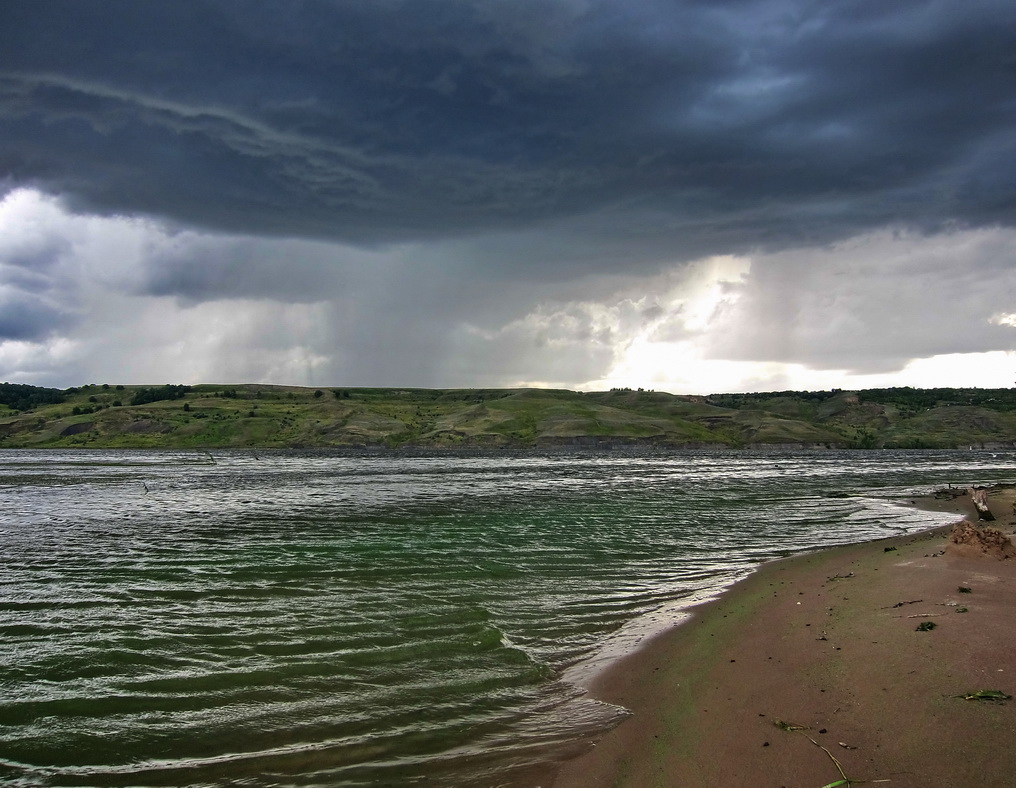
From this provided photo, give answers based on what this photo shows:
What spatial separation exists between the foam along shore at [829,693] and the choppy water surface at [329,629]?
133 centimetres

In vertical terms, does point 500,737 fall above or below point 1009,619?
below

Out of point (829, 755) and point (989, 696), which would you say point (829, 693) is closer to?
point (989, 696)

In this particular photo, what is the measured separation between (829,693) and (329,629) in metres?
11.6

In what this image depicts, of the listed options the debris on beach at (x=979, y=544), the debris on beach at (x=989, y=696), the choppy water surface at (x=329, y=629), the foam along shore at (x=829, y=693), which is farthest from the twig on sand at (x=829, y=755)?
the debris on beach at (x=979, y=544)

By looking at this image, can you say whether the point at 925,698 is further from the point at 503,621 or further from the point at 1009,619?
the point at 503,621

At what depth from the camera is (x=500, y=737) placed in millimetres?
10141

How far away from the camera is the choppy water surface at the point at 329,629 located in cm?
985

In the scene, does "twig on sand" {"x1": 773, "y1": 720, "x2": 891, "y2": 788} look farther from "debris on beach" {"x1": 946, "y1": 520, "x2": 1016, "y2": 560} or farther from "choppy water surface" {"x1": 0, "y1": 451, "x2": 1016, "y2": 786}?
"debris on beach" {"x1": 946, "y1": 520, "x2": 1016, "y2": 560}

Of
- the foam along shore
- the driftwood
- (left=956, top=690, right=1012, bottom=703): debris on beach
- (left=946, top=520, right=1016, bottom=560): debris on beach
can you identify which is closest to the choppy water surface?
the foam along shore

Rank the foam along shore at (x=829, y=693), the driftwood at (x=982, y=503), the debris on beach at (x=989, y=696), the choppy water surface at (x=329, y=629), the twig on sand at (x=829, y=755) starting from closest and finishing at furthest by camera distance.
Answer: the twig on sand at (x=829, y=755) → the foam along shore at (x=829, y=693) → the debris on beach at (x=989, y=696) → the choppy water surface at (x=329, y=629) → the driftwood at (x=982, y=503)

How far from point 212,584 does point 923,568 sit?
74.7ft

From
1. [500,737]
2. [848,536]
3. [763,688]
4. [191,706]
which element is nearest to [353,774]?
[500,737]

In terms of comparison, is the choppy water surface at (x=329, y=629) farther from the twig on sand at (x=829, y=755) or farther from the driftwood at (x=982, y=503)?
the driftwood at (x=982, y=503)

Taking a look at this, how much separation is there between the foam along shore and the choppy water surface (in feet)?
4.36
